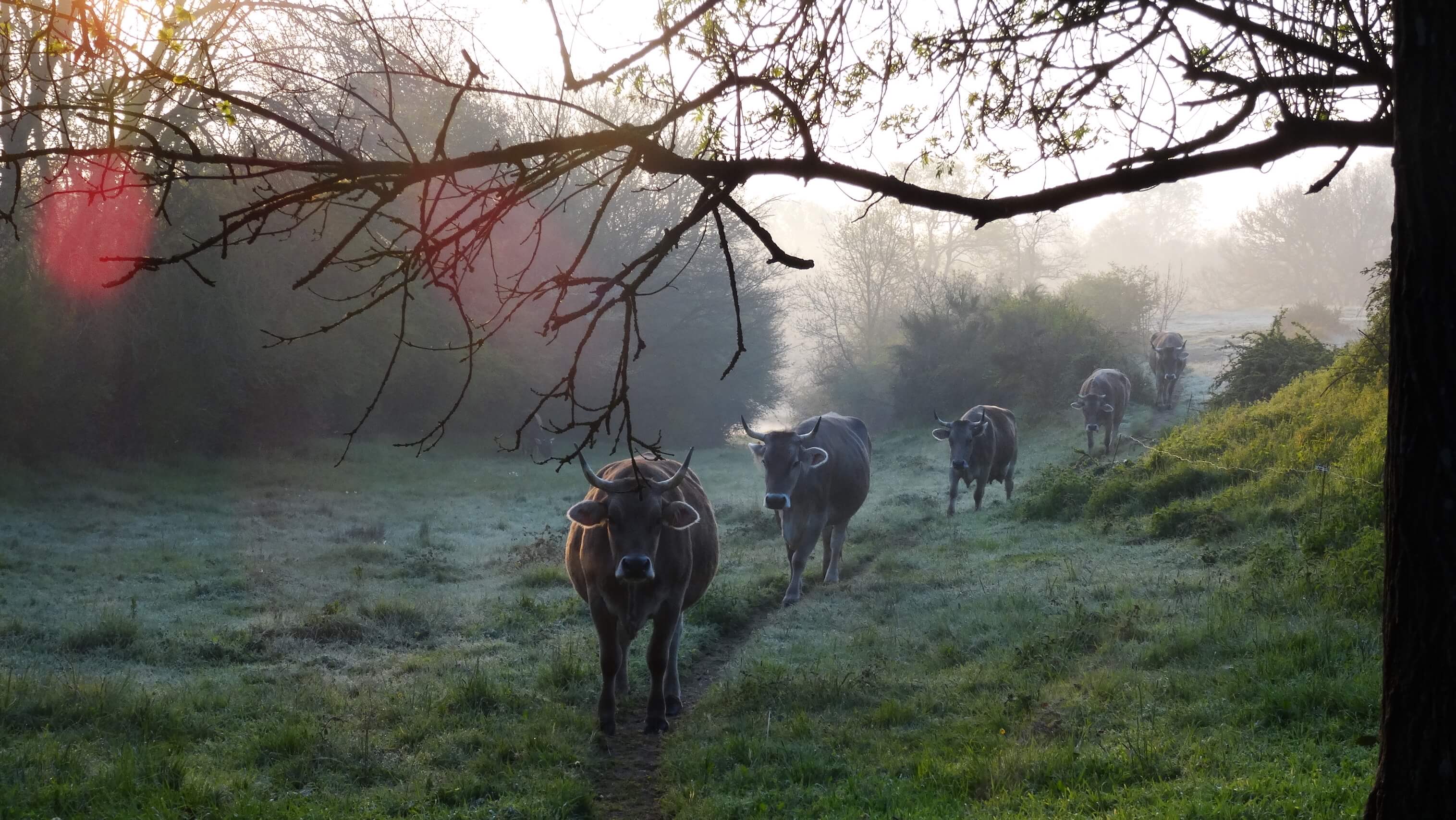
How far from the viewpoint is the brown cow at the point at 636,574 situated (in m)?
7.14

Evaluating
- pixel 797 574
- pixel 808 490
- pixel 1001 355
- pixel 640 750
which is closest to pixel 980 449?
pixel 808 490

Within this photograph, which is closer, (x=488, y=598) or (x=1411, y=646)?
(x=1411, y=646)

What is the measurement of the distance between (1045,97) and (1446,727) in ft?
12.6

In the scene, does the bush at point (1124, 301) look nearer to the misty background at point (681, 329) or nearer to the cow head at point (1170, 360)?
the misty background at point (681, 329)

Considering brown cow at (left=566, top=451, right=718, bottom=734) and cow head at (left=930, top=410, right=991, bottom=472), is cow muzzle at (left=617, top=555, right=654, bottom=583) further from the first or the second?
cow head at (left=930, top=410, right=991, bottom=472)

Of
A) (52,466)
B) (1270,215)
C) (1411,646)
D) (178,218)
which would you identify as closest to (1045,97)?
(1411,646)

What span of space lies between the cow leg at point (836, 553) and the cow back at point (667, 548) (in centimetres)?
391

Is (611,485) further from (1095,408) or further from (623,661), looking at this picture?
(1095,408)

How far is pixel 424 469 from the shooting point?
2659 cm

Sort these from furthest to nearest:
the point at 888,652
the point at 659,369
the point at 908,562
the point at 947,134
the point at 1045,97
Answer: the point at 659,369
the point at 908,562
the point at 888,652
the point at 947,134
the point at 1045,97

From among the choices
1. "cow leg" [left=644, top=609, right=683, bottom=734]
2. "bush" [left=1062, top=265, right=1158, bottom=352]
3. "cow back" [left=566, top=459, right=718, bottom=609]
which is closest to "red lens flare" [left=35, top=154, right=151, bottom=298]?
"cow back" [left=566, top=459, right=718, bottom=609]

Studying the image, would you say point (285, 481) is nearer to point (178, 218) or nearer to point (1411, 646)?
point (178, 218)

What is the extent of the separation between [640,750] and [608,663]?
668 millimetres

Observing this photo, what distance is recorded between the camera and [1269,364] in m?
22.2
